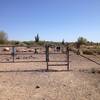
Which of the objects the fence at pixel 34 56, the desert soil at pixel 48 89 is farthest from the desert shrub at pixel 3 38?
the desert soil at pixel 48 89

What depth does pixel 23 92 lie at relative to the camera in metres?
8.97

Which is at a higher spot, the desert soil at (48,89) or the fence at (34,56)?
the fence at (34,56)

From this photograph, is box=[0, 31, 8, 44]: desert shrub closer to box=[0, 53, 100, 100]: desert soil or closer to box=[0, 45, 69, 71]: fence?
box=[0, 45, 69, 71]: fence

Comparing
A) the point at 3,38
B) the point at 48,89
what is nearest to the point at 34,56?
the point at 48,89

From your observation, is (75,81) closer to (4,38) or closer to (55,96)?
(55,96)

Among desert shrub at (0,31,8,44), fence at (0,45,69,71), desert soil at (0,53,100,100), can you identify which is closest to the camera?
desert soil at (0,53,100,100)

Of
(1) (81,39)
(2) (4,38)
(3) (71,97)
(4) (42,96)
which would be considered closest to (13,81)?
(4) (42,96)

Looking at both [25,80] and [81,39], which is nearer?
[25,80]

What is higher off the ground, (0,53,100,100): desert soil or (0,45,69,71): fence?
(0,45,69,71): fence

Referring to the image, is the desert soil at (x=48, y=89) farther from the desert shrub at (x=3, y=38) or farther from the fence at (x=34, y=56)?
the desert shrub at (x=3, y=38)

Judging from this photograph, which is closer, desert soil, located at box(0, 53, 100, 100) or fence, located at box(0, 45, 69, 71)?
desert soil, located at box(0, 53, 100, 100)

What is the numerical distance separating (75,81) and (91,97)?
3129mm

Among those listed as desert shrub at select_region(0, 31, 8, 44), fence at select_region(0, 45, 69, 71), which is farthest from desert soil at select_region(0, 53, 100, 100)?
desert shrub at select_region(0, 31, 8, 44)

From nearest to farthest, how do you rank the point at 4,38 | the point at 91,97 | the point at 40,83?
the point at 91,97, the point at 40,83, the point at 4,38
